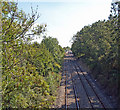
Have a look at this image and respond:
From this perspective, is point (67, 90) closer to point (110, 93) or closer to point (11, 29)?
point (110, 93)

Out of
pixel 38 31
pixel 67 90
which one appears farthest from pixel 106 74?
pixel 38 31

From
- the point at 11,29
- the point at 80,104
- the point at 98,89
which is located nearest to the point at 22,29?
the point at 11,29

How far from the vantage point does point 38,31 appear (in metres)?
5.05

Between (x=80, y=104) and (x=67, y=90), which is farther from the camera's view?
(x=67, y=90)

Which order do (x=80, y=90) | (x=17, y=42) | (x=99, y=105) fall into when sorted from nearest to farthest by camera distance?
A: 1. (x=17, y=42)
2. (x=99, y=105)
3. (x=80, y=90)

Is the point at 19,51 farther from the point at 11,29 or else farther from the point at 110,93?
the point at 110,93

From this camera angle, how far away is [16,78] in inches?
181

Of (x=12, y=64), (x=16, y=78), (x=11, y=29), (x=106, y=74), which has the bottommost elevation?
(x=106, y=74)

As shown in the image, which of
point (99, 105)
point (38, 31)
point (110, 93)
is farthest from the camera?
point (110, 93)

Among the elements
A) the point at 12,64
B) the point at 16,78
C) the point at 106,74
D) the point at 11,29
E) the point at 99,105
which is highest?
the point at 11,29

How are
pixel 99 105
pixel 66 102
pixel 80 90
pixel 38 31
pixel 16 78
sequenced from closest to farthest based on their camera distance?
pixel 16 78 → pixel 38 31 → pixel 99 105 → pixel 66 102 → pixel 80 90

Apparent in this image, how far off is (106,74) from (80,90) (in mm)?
4429

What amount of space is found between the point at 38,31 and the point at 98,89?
1698 centimetres

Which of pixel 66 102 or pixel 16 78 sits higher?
pixel 16 78
